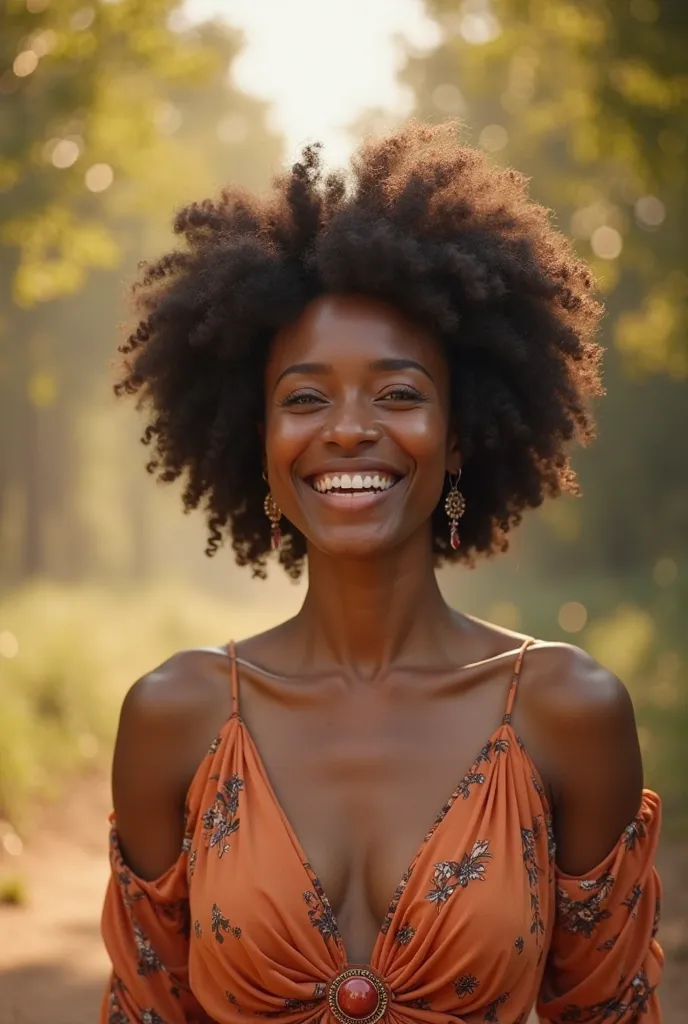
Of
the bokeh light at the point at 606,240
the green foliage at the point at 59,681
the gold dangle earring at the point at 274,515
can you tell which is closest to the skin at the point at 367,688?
the gold dangle earring at the point at 274,515

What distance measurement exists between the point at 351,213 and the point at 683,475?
55.5 feet

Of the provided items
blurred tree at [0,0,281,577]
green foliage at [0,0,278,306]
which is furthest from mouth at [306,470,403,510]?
green foliage at [0,0,278,306]

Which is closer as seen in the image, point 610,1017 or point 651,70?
point 610,1017

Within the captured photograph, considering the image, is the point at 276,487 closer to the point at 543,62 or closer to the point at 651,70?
the point at 651,70

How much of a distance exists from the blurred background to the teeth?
0.81m

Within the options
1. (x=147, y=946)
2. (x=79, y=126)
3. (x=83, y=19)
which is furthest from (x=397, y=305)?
(x=79, y=126)

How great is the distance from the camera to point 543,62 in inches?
365

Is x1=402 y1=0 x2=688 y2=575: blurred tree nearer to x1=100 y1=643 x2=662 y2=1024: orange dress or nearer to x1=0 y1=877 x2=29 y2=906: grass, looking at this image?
x1=100 y1=643 x2=662 y2=1024: orange dress

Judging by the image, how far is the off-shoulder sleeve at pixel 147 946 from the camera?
3.04 metres

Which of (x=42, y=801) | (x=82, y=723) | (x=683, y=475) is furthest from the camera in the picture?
(x=683, y=475)

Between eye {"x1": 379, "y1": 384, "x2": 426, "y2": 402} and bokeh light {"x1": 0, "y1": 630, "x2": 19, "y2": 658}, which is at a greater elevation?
bokeh light {"x1": 0, "y1": 630, "x2": 19, "y2": 658}

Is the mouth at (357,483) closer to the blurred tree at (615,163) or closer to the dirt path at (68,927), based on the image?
the blurred tree at (615,163)

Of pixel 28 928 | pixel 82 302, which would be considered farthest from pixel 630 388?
pixel 28 928

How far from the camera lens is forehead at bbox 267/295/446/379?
2.86m
